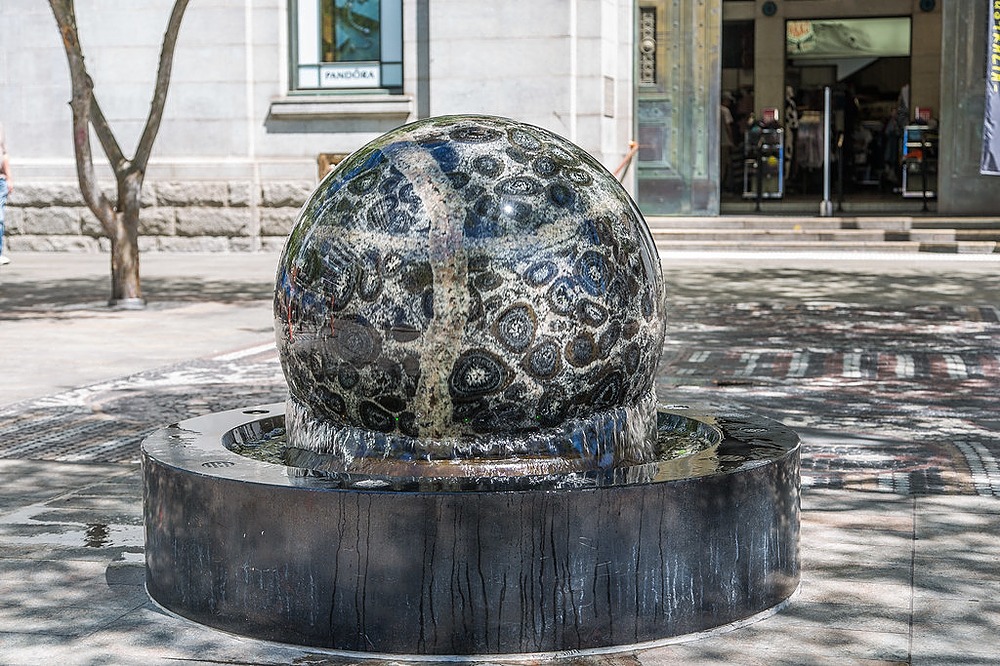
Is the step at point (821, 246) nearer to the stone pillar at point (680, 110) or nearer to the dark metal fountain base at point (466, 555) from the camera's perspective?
the stone pillar at point (680, 110)

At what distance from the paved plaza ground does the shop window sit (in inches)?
198

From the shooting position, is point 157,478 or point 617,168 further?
point 617,168

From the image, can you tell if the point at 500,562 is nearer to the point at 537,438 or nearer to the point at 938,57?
the point at 537,438

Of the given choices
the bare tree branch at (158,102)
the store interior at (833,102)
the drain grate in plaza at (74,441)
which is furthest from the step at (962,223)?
the drain grate in plaza at (74,441)

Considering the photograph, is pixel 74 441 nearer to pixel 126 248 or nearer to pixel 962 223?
pixel 126 248

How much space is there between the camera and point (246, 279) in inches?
698

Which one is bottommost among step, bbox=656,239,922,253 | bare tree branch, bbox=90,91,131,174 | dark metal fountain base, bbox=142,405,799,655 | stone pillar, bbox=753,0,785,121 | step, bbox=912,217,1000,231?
dark metal fountain base, bbox=142,405,799,655

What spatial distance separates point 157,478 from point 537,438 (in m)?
1.19

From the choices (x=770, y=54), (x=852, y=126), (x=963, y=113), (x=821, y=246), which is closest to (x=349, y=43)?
(x=821, y=246)

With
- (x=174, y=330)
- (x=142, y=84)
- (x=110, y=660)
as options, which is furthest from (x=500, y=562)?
→ (x=142, y=84)

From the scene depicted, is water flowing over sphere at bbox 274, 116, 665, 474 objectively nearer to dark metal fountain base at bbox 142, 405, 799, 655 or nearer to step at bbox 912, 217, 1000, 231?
dark metal fountain base at bbox 142, 405, 799, 655

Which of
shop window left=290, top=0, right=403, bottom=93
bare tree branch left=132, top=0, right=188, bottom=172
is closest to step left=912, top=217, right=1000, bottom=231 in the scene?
shop window left=290, top=0, right=403, bottom=93

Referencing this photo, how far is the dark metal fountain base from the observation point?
13.8 ft

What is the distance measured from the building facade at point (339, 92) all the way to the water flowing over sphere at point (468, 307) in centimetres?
1600
